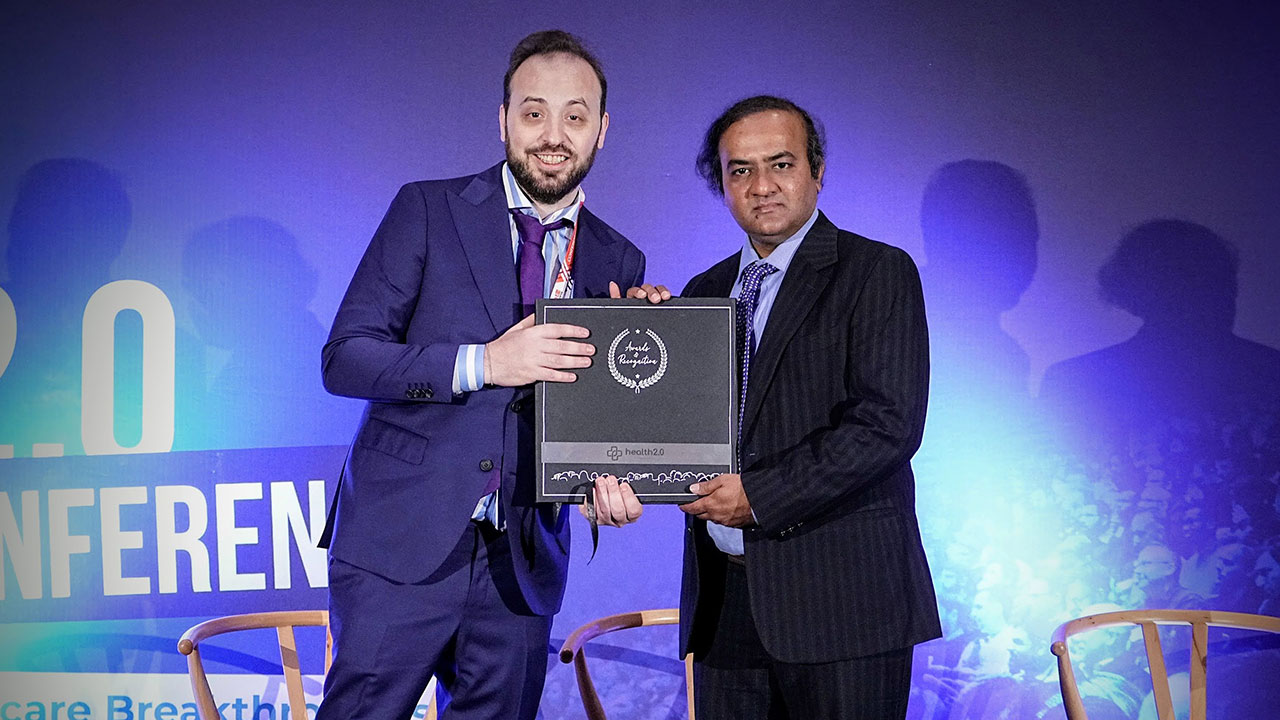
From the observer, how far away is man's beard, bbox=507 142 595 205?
2225 mm

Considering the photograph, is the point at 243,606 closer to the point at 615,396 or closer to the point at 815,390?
the point at 615,396

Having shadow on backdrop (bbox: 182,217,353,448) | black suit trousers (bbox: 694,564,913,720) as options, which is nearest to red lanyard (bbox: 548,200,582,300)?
black suit trousers (bbox: 694,564,913,720)

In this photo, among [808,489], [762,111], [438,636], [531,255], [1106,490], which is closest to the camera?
[808,489]

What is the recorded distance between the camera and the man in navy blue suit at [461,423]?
2.06 meters

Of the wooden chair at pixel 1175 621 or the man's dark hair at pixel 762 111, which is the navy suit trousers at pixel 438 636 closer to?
the man's dark hair at pixel 762 111

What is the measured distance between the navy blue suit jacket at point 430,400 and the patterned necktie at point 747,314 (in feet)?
1.21

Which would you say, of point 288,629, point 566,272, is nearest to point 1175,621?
point 566,272

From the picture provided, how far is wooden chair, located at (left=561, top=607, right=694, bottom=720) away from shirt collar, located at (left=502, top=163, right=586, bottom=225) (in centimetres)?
111

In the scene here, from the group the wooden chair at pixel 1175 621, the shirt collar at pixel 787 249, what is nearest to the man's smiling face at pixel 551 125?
the shirt collar at pixel 787 249

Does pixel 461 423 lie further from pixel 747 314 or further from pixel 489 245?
pixel 747 314

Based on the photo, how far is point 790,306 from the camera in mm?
2156

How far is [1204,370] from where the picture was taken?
134 inches

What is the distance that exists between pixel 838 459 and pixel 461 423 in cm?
76

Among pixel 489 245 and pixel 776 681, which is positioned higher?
pixel 489 245
